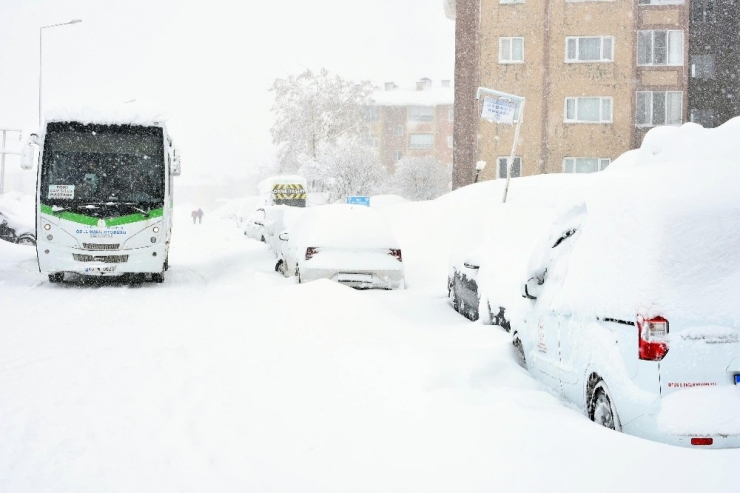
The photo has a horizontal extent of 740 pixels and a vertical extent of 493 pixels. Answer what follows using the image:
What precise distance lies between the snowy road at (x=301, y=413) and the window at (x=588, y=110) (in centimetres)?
2548

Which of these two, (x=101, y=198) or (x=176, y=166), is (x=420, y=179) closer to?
(x=176, y=166)

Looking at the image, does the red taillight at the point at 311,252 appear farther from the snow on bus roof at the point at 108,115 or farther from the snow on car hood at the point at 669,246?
the snow on car hood at the point at 669,246

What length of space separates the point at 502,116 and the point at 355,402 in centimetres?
1377

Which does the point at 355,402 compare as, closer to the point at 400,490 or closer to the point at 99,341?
the point at 400,490

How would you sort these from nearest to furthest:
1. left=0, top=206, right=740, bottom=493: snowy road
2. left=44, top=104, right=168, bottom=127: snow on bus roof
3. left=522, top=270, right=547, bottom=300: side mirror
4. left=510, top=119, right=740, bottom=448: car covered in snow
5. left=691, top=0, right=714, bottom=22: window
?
left=0, top=206, right=740, bottom=493: snowy road, left=510, top=119, right=740, bottom=448: car covered in snow, left=522, top=270, right=547, bottom=300: side mirror, left=44, top=104, right=168, bottom=127: snow on bus roof, left=691, top=0, right=714, bottom=22: window

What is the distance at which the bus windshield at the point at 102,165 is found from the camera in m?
13.5

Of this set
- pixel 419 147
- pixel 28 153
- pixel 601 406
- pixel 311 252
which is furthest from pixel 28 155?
pixel 419 147

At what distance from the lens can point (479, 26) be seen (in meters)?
32.3

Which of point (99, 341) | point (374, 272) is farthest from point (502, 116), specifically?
point (99, 341)

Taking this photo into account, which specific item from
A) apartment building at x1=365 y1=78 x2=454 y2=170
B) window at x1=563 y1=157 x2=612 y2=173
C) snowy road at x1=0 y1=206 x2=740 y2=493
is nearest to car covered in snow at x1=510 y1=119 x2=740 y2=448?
snowy road at x1=0 y1=206 x2=740 y2=493

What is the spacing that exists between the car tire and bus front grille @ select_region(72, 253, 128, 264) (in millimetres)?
10820

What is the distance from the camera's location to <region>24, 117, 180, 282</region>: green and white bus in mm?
13383

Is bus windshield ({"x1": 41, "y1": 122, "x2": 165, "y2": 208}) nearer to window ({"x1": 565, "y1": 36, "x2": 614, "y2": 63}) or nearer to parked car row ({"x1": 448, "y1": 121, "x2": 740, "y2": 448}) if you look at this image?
parked car row ({"x1": 448, "y1": 121, "x2": 740, "y2": 448})

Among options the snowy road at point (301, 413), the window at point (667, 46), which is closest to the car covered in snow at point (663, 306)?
the snowy road at point (301, 413)
